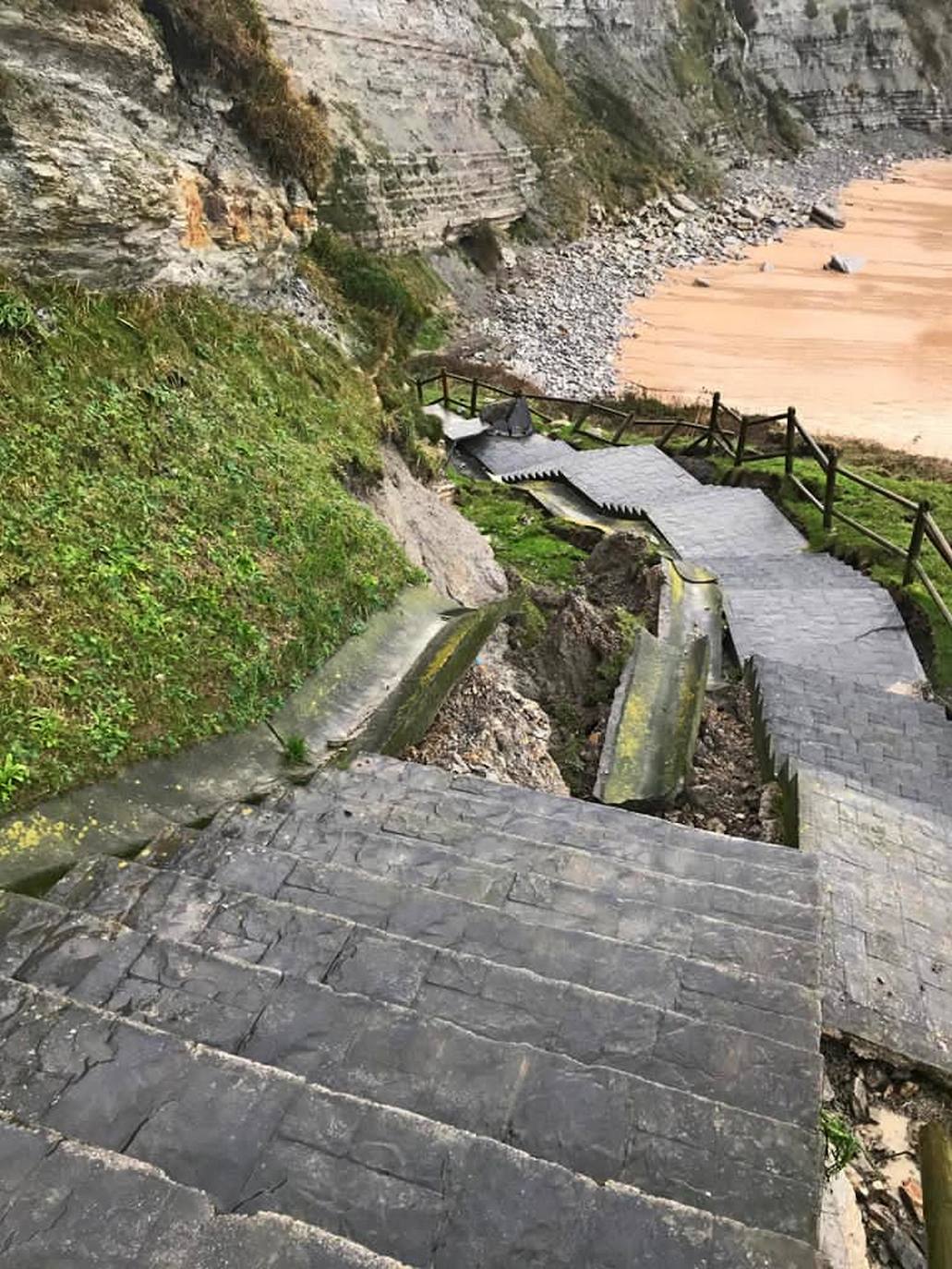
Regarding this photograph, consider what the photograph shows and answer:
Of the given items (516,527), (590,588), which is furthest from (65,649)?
(516,527)

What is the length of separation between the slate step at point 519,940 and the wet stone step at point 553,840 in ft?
1.69

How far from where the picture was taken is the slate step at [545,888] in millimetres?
3611

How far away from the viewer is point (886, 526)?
41.4 feet

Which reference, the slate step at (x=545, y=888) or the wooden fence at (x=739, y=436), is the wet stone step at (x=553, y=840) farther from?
the wooden fence at (x=739, y=436)

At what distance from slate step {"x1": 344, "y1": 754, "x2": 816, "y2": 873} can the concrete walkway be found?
2.16 ft

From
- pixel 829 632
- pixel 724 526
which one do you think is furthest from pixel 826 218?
pixel 829 632

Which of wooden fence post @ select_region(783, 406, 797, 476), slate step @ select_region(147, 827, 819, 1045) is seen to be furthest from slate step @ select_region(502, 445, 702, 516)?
slate step @ select_region(147, 827, 819, 1045)

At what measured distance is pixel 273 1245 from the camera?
197 cm

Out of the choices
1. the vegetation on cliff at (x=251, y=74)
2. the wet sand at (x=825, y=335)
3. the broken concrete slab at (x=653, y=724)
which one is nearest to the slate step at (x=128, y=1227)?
the broken concrete slab at (x=653, y=724)

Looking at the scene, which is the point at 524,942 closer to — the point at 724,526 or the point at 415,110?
the point at 724,526

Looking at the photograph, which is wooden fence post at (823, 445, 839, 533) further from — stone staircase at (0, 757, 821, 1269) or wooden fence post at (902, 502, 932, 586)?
stone staircase at (0, 757, 821, 1269)

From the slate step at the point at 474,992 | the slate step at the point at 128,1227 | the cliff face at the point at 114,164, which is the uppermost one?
the cliff face at the point at 114,164

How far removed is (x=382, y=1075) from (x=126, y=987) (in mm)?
1032

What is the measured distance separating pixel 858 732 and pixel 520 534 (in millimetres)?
6940
